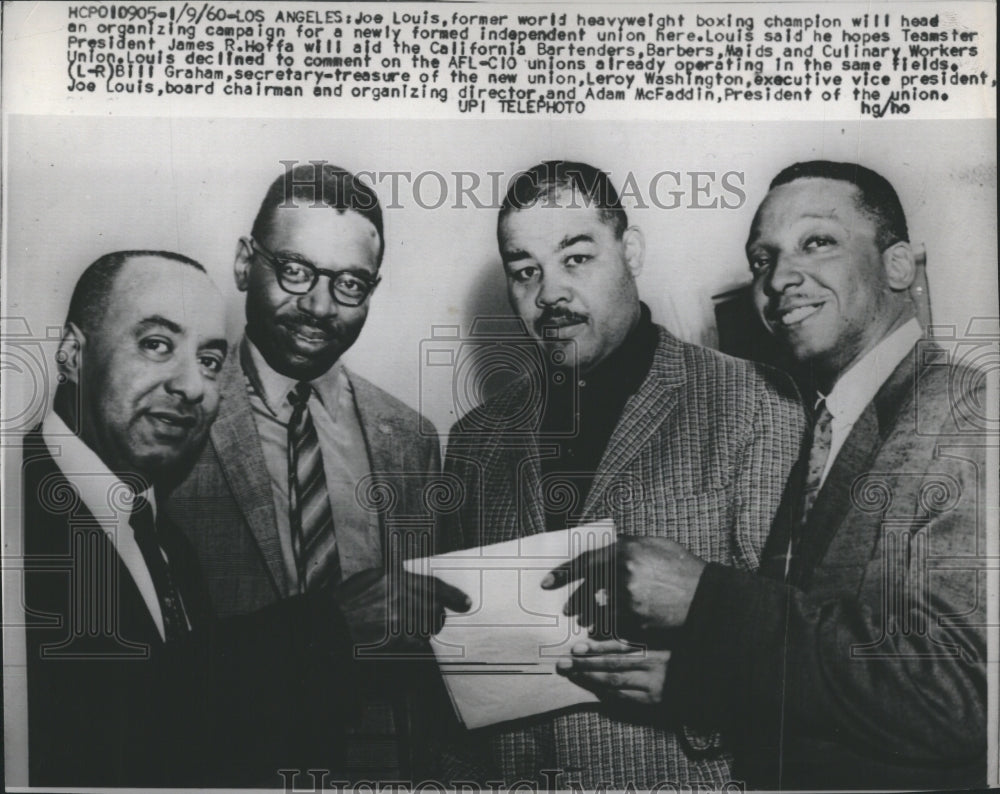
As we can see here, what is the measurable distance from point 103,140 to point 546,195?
1.39 m

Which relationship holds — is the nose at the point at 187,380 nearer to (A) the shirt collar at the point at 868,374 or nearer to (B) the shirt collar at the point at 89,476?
(B) the shirt collar at the point at 89,476

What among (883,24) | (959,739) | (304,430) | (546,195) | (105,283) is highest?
(883,24)

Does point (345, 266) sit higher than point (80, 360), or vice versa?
point (345, 266)

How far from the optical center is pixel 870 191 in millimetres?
3227

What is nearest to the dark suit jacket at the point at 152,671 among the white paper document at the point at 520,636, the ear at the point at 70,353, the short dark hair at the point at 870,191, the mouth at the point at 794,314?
the ear at the point at 70,353

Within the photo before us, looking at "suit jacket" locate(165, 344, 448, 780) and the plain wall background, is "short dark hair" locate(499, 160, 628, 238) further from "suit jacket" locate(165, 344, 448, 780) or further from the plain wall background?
"suit jacket" locate(165, 344, 448, 780)

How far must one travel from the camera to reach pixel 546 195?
10.6ft

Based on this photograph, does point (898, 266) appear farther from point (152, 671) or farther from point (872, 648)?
point (152, 671)

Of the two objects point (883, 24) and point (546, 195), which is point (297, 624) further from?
point (883, 24)

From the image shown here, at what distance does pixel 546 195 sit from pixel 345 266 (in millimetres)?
669

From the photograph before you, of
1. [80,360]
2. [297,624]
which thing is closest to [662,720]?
[297,624]

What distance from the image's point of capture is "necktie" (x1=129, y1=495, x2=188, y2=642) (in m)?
3.18

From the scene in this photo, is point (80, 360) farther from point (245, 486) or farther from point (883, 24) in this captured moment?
point (883, 24)

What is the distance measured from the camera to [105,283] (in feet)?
10.5
